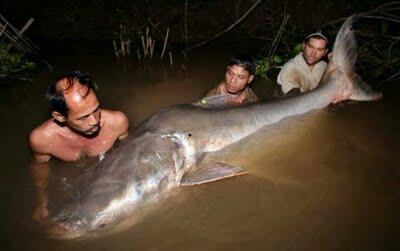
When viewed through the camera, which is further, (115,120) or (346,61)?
(346,61)

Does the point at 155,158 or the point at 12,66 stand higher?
the point at 12,66

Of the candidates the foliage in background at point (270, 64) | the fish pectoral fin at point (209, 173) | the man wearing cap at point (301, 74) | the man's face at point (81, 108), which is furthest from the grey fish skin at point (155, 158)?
the foliage in background at point (270, 64)

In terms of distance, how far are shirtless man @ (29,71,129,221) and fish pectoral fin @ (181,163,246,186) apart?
2.90 feet

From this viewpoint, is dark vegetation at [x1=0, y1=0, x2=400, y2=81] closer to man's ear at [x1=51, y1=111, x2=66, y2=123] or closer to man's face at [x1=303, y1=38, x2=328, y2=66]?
man's face at [x1=303, y1=38, x2=328, y2=66]

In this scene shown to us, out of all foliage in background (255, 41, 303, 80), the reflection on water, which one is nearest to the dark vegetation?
foliage in background (255, 41, 303, 80)

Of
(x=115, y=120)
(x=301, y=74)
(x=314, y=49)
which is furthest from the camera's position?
(x=301, y=74)

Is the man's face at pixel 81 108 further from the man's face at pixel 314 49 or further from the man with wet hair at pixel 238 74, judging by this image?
the man's face at pixel 314 49

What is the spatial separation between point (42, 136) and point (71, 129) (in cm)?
25

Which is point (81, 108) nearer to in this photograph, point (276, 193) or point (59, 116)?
point (59, 116)

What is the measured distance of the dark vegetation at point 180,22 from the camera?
6934 mm

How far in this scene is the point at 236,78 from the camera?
171 inches

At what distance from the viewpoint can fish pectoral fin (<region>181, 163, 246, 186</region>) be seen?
3025mm

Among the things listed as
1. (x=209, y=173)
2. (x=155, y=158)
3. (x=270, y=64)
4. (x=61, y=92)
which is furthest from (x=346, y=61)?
(x=61, y=92)

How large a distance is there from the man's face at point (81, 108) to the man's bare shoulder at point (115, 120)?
0.45 metres
